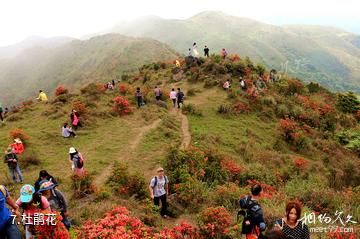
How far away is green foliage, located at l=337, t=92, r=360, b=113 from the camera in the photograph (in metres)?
38.6

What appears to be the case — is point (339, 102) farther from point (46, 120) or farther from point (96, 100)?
point (46, 120)

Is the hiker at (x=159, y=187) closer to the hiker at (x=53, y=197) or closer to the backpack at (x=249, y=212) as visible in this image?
the hiker at (x=53, y=197)

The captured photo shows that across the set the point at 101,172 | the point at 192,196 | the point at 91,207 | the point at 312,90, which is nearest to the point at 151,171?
the point at 101,172

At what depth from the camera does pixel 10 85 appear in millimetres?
140750

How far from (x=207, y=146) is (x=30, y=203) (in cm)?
1460

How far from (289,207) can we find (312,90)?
36871 mm

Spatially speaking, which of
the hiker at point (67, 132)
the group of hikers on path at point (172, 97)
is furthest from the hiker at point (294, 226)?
the group of hikers on path at point (172, 97)

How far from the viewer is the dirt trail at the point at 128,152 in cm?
1537

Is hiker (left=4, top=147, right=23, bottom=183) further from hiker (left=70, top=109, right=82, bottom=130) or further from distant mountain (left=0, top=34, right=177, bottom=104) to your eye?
distant mountain (left=0, top=34, right=177, bottom=104)

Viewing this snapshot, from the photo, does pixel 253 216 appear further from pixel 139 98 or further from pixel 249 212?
pixel 139 98

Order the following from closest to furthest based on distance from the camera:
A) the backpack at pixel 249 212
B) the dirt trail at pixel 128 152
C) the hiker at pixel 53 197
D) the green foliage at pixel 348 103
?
the backpack at pixel 249 212 → the hiker at pixel 53 197 → the dirt trail at pixel 128 152 → the green foliage at pixel 348 103

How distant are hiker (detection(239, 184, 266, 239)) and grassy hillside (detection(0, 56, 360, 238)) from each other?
1515 mm

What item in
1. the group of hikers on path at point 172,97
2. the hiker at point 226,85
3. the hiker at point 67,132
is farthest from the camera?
the hiker at point 226,85

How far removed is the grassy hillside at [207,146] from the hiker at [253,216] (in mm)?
1515
